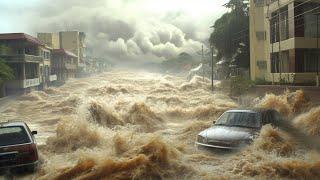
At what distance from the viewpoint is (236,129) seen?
43.7 feet

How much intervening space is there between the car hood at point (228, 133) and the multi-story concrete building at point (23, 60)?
43.8 m

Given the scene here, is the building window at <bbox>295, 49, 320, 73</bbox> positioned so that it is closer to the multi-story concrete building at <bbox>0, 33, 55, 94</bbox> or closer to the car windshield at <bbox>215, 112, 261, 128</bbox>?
the car windshield at <bbox>215, 112, 261, 128</bbox>

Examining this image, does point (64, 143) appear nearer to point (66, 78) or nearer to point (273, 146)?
point (273, 146)

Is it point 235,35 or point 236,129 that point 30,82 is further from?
point 236,129

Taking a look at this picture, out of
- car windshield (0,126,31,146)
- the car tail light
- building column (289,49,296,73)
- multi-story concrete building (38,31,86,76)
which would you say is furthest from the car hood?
multi-story concrete building (38,31,86,76)

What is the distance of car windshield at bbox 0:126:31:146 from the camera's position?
11831mm

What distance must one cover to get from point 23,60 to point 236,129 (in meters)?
45.5

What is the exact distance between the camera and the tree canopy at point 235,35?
56094 millimetres

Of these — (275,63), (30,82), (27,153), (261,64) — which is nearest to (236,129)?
(27,153)

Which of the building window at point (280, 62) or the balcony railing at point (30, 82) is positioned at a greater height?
the building window at point (280, 62)

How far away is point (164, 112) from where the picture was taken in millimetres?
33250

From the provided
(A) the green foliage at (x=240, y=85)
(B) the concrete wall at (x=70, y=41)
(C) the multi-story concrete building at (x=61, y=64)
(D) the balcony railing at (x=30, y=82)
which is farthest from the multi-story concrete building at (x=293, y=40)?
(B) the concrete wall at (x=70, y=41)

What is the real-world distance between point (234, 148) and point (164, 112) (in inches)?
822

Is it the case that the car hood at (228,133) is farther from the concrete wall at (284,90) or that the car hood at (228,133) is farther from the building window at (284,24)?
the building window at (284,24)
